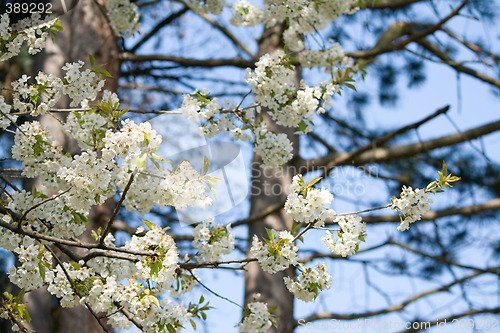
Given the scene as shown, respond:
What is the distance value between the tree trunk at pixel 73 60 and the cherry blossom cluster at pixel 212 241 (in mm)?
1389

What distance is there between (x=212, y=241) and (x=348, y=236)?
685 millimetres

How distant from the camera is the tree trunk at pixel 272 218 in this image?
3.97 m

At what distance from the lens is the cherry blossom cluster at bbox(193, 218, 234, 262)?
2.55m

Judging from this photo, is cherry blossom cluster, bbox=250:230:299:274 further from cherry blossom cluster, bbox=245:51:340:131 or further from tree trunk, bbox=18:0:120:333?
tree trunk, bbox=18:0:120:333

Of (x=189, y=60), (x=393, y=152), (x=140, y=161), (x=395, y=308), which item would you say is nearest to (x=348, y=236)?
(x=140, y=161)

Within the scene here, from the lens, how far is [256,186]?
14.8 ft

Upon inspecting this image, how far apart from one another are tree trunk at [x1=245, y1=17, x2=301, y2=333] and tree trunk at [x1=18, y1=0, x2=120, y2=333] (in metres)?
1.10

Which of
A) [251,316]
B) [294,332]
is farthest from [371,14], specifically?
[251,316]

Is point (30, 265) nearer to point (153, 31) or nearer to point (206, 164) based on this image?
point (206, 164)

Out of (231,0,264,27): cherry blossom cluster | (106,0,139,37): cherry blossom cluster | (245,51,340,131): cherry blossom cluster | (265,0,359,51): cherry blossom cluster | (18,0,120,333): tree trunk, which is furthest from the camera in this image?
(106,0,139,37): cherry blossom cluster

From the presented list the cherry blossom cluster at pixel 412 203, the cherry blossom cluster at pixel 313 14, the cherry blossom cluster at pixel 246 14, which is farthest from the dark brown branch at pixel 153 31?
the cherry blossom cluster at pixel 412 203

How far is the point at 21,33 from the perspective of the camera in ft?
8.21

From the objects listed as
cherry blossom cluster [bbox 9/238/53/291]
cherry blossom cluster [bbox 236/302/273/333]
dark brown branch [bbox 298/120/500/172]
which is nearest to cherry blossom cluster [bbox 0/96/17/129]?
cherry blossom cluster [bbox 9/238/53/291]

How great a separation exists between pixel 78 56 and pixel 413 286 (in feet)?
10.9
